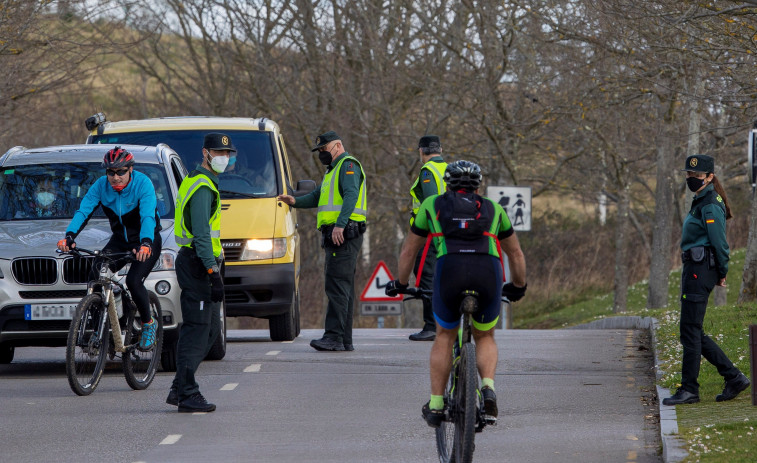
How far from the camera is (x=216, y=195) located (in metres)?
9.37

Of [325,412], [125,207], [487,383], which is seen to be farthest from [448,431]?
[125,207]

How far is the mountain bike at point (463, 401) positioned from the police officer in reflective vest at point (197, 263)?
216 centimetres

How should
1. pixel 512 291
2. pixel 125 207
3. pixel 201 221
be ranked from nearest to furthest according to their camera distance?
pixel 512 291 → pixel 201 221 → pixel 125 207

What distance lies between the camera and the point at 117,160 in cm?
1044

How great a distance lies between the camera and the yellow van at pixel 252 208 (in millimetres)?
13992

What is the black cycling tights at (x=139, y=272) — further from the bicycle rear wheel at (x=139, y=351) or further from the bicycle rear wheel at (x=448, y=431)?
the bicycle rear wheel at (x=448, y=431)

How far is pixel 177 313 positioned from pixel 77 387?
136 centimetres

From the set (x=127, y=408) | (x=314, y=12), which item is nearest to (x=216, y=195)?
(x=127, y=408)

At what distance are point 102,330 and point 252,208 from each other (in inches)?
162

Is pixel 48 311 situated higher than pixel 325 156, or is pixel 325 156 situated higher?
pixel 325 156

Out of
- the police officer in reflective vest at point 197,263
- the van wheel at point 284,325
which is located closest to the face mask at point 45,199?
the police officer in reflective vest at point 197,263

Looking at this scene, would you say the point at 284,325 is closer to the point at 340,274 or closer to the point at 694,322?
the point at 340,274

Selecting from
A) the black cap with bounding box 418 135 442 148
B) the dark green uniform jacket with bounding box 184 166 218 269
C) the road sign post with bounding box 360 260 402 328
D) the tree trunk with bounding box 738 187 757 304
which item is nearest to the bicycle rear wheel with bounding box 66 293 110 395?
the dark green uniform jacket with bounding box 184 166 218 269

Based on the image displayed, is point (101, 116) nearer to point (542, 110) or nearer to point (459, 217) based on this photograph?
point (459, 217)
